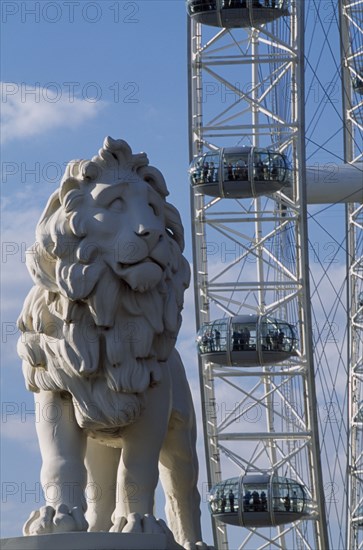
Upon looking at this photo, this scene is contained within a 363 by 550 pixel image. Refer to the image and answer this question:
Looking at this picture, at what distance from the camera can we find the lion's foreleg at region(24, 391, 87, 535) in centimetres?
677

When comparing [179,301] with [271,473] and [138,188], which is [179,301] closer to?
[138,188]

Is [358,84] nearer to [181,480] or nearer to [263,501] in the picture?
[263,501]

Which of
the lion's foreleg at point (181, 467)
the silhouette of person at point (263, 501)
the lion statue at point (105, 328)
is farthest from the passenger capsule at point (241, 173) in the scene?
the lion statue at point (105, 328)

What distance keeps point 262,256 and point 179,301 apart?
24.3 meters

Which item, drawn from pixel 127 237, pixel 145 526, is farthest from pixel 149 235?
pixel 145 526

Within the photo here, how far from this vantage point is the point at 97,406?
6.86 meters

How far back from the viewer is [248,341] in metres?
28.5

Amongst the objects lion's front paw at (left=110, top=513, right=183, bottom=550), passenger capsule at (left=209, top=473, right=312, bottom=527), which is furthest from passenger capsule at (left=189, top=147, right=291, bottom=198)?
lion's front paw at (left=110, top=513, right=183, bottom=550)

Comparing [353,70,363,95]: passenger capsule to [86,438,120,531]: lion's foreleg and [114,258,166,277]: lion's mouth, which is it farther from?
[114,258,166,277]: lion's mouth

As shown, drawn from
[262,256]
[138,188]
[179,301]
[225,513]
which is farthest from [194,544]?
[262,256]

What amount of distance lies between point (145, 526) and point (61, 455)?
0.46 meters

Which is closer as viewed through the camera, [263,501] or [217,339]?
[263,501]

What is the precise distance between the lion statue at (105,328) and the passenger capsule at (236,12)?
20.5m

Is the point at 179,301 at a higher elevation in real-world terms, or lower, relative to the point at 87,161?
lower
